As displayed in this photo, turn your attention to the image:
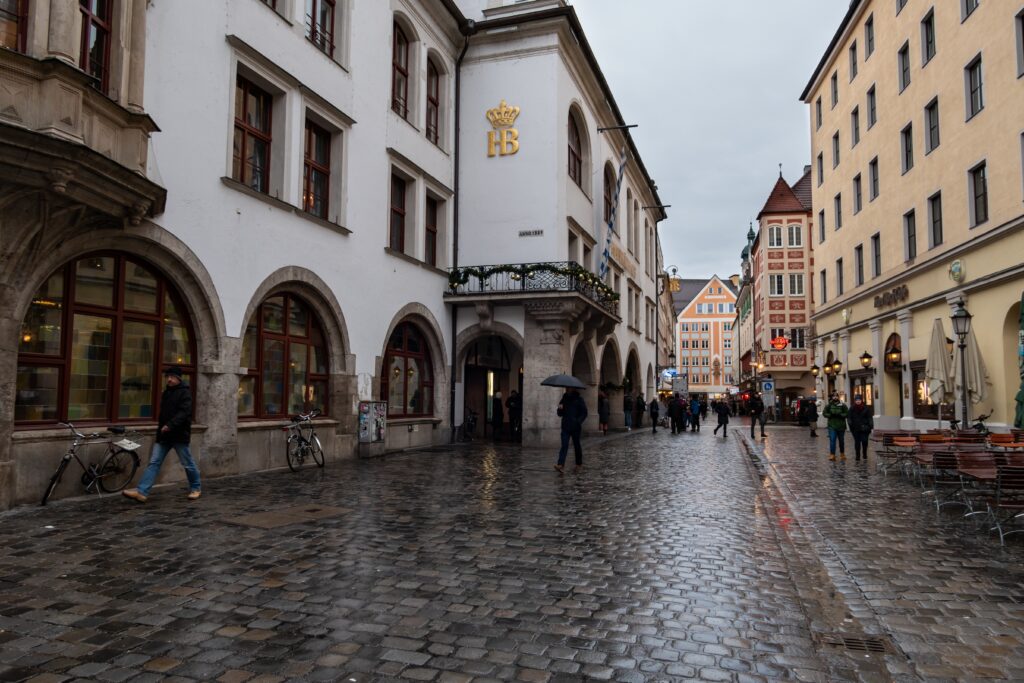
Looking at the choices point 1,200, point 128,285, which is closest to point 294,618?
point 1,200

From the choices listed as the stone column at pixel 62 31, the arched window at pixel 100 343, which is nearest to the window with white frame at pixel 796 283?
the arched window at pixel 100 343

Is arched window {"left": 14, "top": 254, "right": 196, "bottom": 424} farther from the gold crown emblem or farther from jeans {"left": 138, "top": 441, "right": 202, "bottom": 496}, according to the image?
the gold crown emblem

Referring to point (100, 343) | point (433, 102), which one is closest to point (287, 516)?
point (100, 343)

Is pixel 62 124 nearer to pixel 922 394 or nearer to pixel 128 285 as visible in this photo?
pixel 128 285

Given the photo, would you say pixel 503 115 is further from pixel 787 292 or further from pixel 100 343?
pixel 787 292

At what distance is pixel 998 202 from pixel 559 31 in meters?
13.4

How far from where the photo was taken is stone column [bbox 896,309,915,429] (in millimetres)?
25469

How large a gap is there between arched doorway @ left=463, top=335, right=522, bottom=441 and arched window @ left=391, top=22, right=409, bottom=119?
7.91 metres

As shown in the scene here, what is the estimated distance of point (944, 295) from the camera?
73.3 ft

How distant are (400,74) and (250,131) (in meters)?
6.96

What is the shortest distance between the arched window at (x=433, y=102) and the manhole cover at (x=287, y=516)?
14610 millimetres

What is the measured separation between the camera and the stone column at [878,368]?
2859cm

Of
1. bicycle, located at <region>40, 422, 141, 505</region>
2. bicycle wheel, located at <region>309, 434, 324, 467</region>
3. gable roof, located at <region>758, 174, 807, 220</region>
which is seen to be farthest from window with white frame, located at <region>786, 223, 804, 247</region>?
bicycle, located at <region>40, 422, 141, 505</region>

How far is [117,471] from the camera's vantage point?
32.7ft
